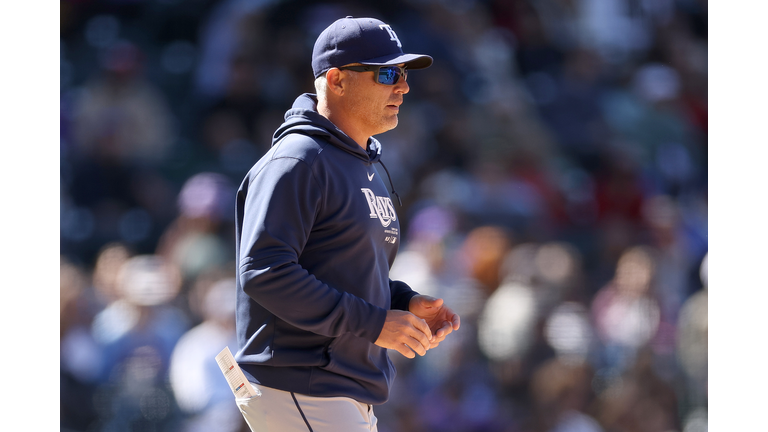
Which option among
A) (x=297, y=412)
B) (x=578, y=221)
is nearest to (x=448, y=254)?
(x=578, y=221)

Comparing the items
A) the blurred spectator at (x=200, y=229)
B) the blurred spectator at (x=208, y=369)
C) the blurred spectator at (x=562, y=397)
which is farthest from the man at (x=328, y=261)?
the blurred spectator at (x=562, y=397)

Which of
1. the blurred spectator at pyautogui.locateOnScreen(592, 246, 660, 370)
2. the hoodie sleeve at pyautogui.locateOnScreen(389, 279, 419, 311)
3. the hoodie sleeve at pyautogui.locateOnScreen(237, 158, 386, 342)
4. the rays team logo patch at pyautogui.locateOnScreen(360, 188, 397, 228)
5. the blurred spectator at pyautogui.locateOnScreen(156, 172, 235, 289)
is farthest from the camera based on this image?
the blurred spectator at pyautogui.locateOnScreen(592, 246, 660, 370)

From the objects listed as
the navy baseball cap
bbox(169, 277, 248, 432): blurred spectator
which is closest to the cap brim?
the navy baseball cap

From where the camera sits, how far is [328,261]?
159 cm

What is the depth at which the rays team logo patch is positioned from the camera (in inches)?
65.6

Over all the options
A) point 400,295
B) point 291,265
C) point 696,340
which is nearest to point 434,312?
point 400,295

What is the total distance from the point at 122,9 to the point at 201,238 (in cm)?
128

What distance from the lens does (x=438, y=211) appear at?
12.8 feet

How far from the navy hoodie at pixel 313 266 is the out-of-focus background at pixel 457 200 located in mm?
2011

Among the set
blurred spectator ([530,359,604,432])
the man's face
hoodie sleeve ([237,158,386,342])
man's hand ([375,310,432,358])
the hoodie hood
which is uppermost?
the man's face

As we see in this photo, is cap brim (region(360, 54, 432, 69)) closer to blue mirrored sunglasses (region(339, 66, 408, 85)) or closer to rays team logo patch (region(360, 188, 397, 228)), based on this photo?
blue mirrored sunglasses (region(339, 66, 408, 85))

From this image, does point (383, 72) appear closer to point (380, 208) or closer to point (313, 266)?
point (380, 208)

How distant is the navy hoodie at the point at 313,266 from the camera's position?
58.1 inches

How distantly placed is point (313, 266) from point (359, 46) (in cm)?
54
